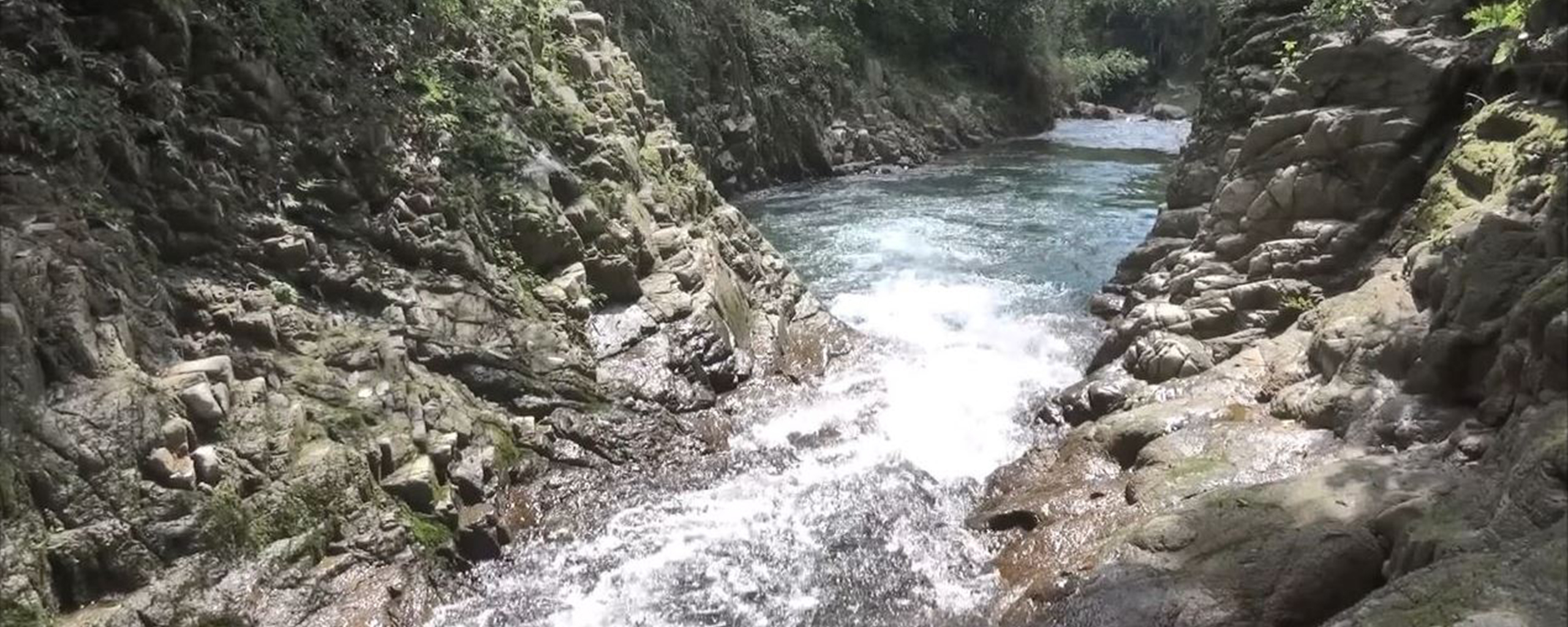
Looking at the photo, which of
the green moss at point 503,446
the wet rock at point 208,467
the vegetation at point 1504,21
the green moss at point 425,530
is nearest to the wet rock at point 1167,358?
the vegetation at point 1504,21

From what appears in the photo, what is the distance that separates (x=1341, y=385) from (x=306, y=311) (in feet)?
27.5

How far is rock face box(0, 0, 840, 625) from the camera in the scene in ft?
21.9

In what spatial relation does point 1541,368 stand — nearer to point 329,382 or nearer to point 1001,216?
point 329,382

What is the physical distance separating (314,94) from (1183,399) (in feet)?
27.9

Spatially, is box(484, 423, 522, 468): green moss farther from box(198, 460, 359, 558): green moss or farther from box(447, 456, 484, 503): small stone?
box(198, 460, 359, 558): green moss

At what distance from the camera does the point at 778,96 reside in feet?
93.0

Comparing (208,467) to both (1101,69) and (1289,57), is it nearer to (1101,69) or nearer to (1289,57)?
(1289,57)

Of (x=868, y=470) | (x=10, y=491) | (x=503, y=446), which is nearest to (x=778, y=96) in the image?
(x=868, y=470)

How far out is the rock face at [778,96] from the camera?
23766 mm

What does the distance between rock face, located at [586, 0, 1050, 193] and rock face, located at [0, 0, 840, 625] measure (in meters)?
9.86

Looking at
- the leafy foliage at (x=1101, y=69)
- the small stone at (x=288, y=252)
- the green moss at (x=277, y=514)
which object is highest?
the small stone at (x=288, y=252)

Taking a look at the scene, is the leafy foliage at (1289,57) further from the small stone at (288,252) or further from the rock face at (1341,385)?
the small stone at (288,252)

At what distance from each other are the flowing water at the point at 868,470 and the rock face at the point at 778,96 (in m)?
4.87

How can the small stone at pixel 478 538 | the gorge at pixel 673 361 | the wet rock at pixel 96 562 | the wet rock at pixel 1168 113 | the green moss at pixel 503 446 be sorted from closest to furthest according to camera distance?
the wet rock at pixel 96 562, the gorge at pixel 673 361, the small stone at pixel 478 538, the green moss at pixel 503 446, the wet rock at pixel 1168 113
